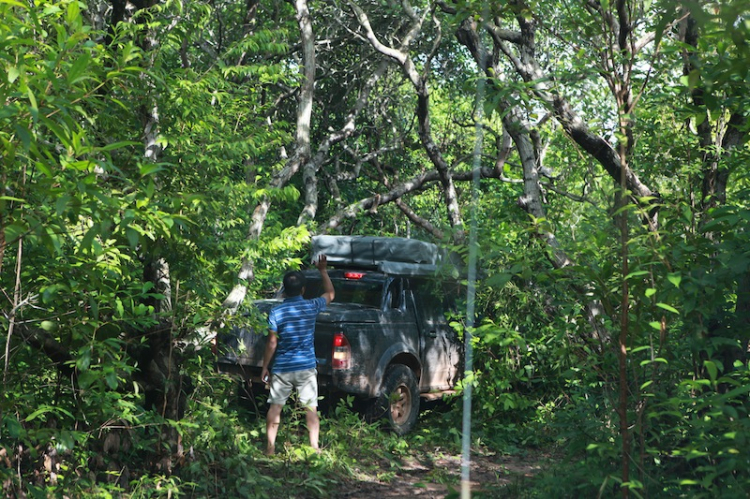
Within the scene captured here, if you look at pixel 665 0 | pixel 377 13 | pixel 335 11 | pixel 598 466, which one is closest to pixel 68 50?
pixel 665 0

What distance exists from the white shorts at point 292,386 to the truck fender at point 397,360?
49.5 inches

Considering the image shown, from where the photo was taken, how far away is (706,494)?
391cm

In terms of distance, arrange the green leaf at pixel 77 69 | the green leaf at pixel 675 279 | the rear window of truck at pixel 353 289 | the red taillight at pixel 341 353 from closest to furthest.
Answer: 1. the green leaf at pixel 77 69
2. the green leaf at pixel 675 279
3. the red taillight at pixel 341 353
4. the rear window of truck at pixel 353 289

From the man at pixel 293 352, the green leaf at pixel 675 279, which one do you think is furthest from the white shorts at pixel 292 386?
the green leaf at pixel 675 279

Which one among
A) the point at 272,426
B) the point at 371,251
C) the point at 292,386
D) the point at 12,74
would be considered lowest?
the point at 272,426

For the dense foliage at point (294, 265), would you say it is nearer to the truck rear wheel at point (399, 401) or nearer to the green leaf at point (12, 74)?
the green leaf at point (12, 74)

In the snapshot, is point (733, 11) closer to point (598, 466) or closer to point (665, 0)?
point (665, 0)

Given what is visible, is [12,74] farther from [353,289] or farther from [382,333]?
[353,289]

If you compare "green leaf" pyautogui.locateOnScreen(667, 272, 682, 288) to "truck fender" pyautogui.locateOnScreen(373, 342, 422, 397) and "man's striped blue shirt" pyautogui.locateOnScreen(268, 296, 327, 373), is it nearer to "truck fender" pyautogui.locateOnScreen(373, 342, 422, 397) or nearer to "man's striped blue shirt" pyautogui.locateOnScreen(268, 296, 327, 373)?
"man's striped blue shirt" pyautogui.locateOnScreen(268, 296, 327, 373)

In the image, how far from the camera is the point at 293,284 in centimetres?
779

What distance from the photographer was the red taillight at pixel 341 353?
865 centimetres

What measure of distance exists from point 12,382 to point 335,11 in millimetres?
11567

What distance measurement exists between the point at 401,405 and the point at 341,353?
131 cm

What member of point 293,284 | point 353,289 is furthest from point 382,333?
point 293,284
